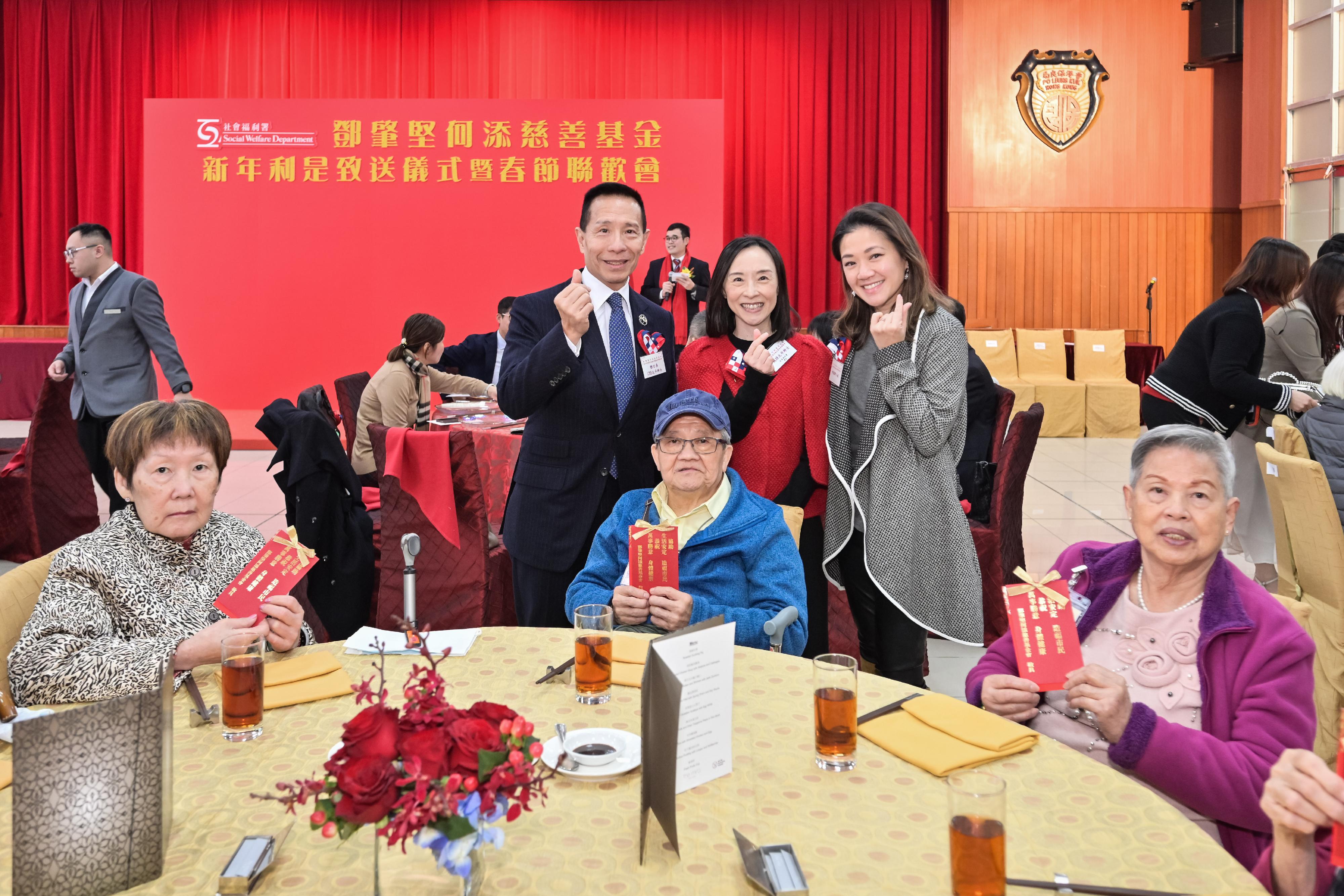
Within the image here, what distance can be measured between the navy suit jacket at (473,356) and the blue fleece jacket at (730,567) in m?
4.96

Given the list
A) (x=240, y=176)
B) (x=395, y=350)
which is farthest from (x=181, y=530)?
(x=240, y=176)

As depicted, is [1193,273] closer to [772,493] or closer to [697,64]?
[697,64]

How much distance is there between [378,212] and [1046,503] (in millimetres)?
6255

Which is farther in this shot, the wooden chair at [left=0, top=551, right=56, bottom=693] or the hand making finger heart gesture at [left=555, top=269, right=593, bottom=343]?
the hand making finger heart gesture at [left=555, top=269, right=593, bottom=343]

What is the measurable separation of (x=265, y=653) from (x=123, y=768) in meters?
0.77

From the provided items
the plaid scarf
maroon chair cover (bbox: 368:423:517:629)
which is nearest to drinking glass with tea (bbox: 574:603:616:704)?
maroon chair cover (bbox: 368:423:517:629)

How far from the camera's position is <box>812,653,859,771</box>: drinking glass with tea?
144 centimetres

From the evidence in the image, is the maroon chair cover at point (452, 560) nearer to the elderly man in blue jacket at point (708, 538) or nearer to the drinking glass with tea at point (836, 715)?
the elderly man in blue jacket at point (708, 538)

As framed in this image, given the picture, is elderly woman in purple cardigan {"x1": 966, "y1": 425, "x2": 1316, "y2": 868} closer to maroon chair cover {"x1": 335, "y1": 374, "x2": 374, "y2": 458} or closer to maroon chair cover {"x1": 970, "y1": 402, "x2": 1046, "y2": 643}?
maroon chair cover {"x1": 970, "y1": 402, "x2": 1046, "y2": 643}

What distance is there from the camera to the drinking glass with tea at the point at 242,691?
5.03 ft

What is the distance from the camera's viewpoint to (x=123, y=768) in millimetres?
1125

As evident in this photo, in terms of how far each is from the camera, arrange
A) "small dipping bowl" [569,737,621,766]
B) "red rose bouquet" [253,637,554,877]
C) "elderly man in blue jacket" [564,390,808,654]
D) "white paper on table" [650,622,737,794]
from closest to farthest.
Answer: "red rose bouquet" [253,637,554,877] < "white paper on table" [650,622,737,794] < "small dipping bowl" [569,737,621,766] < "elderly man in blue jacket" [564,390,808,654]

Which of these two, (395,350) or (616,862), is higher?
(395,350)

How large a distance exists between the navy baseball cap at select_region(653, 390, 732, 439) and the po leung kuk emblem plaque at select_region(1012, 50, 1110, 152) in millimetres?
10003
